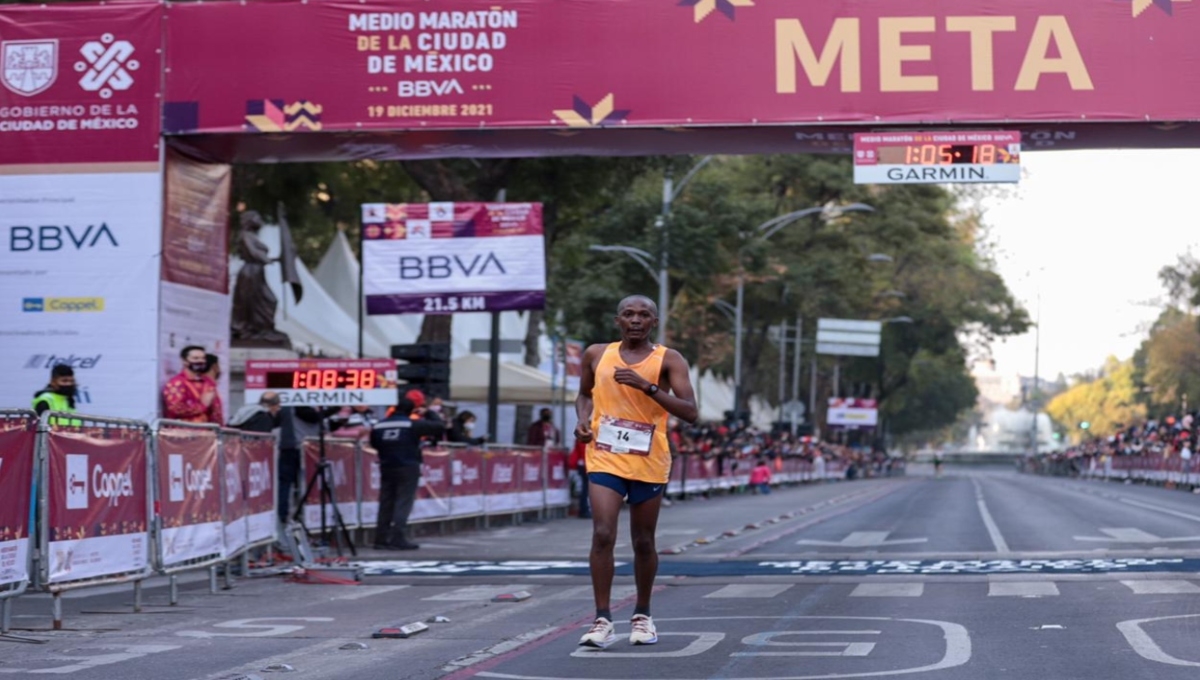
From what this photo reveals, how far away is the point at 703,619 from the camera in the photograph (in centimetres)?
1131

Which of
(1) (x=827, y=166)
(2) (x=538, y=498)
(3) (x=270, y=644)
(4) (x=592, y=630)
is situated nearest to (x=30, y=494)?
(3) (x=270, y=644)

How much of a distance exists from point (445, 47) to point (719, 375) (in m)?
60.7

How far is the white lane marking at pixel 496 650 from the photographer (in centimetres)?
904

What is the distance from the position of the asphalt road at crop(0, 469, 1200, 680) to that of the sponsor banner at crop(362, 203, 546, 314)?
12.2 feet

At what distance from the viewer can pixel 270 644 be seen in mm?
10195

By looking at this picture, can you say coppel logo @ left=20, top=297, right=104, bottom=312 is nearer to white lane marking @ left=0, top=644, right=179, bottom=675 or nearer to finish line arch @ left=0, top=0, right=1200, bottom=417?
finish line arch @ left=0, top=0, right=1200, bottom=417

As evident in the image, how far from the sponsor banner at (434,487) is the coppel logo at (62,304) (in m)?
4.99

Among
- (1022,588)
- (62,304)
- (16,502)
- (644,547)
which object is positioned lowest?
(1022,588)

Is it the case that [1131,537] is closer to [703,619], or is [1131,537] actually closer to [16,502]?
[703,619]

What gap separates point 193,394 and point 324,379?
262cm

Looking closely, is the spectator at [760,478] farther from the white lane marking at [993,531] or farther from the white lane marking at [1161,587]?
the white lane marking at [1161,587]

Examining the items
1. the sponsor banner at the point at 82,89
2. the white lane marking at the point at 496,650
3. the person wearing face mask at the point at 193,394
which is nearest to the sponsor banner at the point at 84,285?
the sponsor banner at the point at 82,89

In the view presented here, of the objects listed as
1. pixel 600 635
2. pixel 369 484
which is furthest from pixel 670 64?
pixel 600 635

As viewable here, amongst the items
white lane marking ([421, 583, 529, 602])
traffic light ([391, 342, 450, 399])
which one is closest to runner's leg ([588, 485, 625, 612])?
white lane marking ([421, 583, 529, 602])
